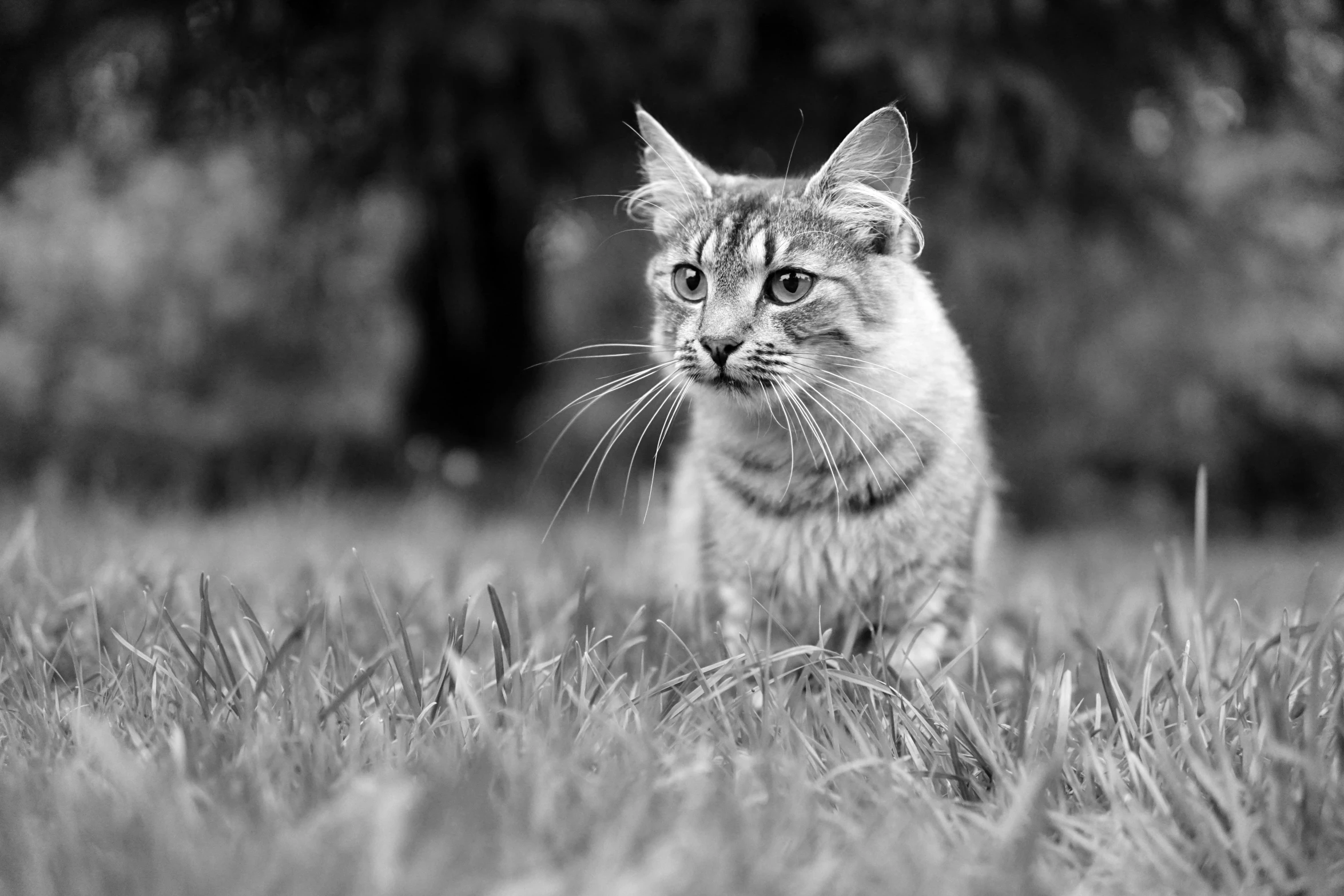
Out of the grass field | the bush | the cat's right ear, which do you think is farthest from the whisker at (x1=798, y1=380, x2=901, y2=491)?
the bush

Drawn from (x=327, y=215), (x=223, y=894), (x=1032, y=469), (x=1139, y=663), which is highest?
(x=327, y=215)

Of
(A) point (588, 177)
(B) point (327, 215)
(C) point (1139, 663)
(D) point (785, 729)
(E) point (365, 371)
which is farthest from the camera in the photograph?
(E) point (365, 371)

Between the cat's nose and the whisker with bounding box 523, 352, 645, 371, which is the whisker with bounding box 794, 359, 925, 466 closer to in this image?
the cat's nose

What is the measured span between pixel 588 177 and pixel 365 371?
11.4 feet

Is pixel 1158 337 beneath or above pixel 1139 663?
above

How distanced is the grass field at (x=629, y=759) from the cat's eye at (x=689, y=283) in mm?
672

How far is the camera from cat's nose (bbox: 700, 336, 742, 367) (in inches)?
80.3

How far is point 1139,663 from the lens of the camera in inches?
74.9

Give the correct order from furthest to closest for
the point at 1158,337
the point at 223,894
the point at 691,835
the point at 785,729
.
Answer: the point at 1158,337, the point at 785,729, the point at 691,835, the point at 223,894

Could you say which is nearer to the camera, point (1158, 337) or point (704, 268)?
point (704, 268)

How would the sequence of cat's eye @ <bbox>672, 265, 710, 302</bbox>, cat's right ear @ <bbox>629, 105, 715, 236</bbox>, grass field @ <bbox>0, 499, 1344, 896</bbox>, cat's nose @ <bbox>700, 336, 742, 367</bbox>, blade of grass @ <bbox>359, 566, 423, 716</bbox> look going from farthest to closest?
cat's right ear @ <bbox>629, 105, 715, 236</bbox> → cat's eye @ <bbox>672, 265, 710, 302</bbox> → cat's nose @ <bbox>700, 336, 742, 367</bbox> → blade of grass @ <bbox>359, 566, 423, 716</bbox> → grass field @ <bbox>0, 499, 1344, 896</bbox>

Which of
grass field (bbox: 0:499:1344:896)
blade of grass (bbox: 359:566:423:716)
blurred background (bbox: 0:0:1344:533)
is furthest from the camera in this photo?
Answer: blurred background (bbox: 0:0:1344:533)

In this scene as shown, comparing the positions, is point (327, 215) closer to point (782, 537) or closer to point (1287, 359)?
point (782, 537)

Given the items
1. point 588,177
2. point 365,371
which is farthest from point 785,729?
point 365,371
